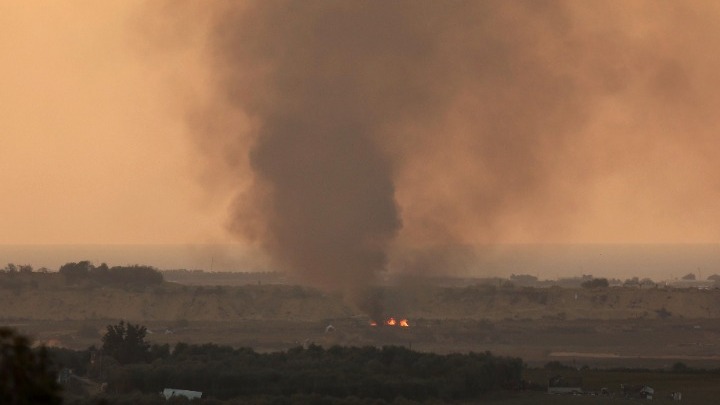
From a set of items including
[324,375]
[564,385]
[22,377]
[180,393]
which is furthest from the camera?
[564,385]

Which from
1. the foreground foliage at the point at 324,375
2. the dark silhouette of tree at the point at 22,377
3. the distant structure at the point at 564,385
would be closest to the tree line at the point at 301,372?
the foreground foliage at the point at 324,375

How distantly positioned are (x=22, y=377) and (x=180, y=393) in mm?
32910

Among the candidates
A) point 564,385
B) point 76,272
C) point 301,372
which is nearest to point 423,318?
point 76,272

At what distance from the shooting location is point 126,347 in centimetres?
5759

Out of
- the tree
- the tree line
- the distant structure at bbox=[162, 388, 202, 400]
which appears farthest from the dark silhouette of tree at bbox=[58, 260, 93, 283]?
the distant structure at bbox=[162, 388, 202, 400]

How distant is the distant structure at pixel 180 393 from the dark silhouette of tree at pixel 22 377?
30977mm

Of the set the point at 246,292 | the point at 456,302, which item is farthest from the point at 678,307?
the point at 246,292

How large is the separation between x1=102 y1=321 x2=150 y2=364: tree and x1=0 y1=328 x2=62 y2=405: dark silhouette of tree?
42.3 meters

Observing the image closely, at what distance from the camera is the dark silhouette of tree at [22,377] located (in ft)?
44.6

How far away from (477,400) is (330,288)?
4555 centimetres

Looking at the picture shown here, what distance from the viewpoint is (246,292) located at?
98.2 meters

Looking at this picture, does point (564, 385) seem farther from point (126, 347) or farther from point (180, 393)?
point (126, 347)

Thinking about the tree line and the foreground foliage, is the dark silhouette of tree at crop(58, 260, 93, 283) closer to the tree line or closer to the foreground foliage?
the tree line

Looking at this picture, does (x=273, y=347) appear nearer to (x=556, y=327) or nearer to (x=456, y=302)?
(x=556, y=327)
